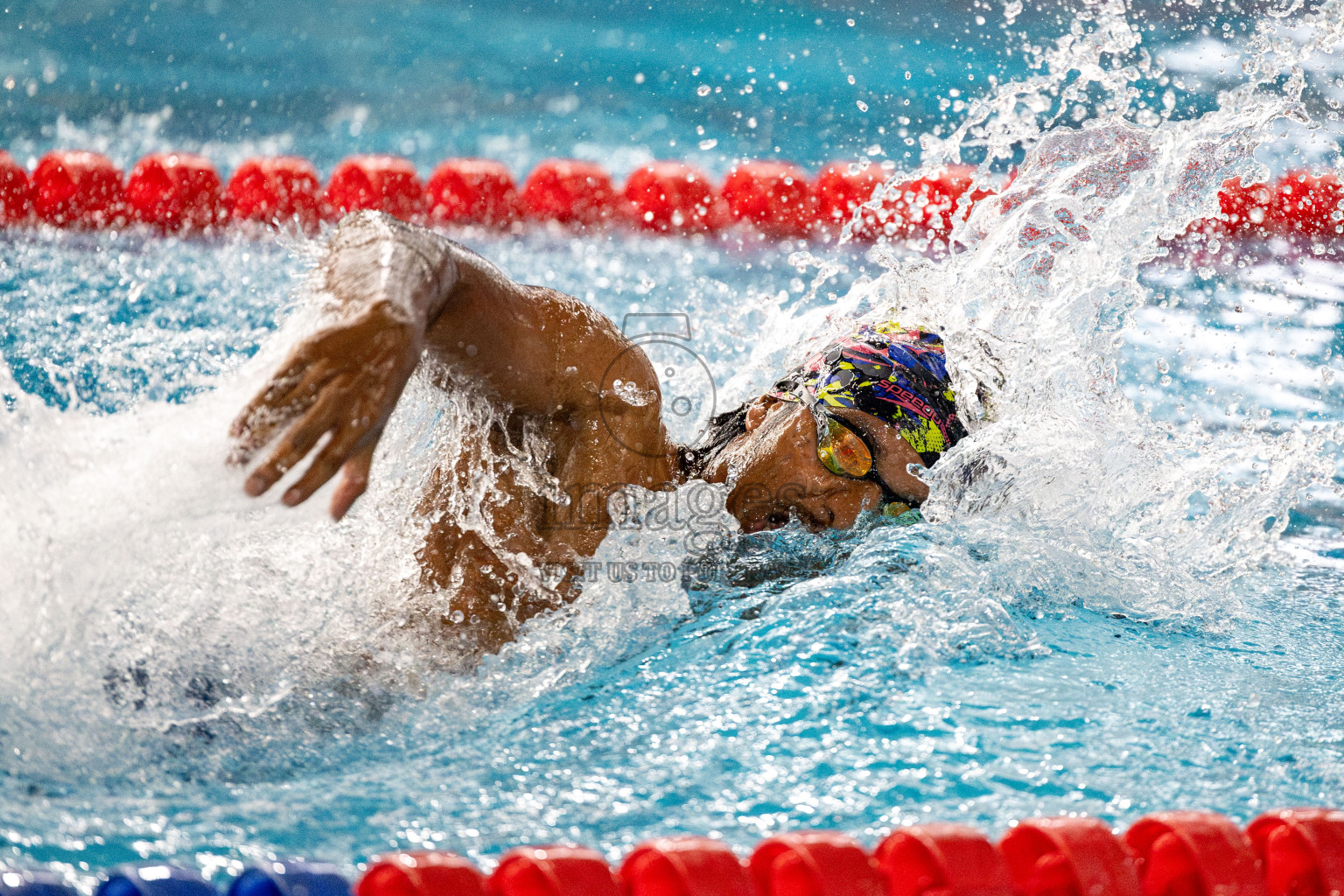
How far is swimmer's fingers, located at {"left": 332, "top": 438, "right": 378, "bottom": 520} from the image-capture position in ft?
3.25

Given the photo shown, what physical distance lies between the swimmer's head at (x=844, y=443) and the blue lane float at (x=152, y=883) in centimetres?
95

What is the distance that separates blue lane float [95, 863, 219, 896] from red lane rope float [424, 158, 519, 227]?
11.0ft

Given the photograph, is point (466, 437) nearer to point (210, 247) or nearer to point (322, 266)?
point (322, 266)

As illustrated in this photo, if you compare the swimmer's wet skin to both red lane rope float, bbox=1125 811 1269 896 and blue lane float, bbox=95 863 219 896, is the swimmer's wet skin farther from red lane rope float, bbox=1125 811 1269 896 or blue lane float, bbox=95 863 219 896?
red lane rope float, bbox=1125 811 1269 896

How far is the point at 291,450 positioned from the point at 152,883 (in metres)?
0.39

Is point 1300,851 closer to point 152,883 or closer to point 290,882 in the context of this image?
point 290,882

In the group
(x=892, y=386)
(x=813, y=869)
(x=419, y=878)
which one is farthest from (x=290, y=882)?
(x=892, y=386)

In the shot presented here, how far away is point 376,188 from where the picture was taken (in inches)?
156

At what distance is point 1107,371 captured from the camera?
2.04 metres

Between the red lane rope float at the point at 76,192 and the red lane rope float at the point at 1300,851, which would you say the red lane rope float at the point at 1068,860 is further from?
the red lane rope float at the point at 76,192

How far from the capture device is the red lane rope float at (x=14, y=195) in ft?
12.1

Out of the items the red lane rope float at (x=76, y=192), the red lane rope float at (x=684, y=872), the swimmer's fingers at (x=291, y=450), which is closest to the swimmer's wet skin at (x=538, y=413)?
the swimmer's fingers at (x=291, y=450)

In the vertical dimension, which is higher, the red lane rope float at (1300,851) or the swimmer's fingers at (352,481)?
the swimmer's fingers at (352,481)
